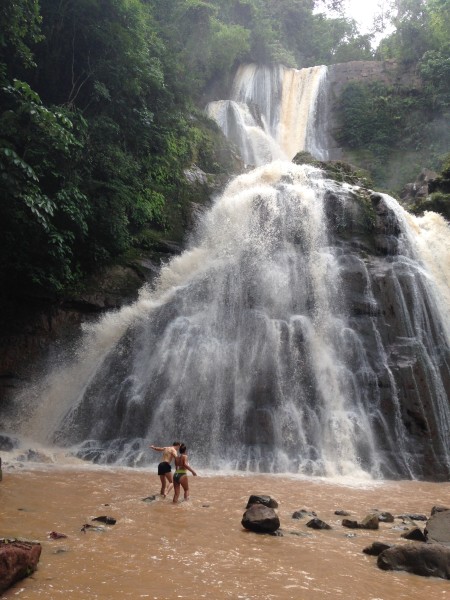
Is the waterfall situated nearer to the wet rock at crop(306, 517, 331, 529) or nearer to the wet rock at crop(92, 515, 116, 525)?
the wet rock at crop(306, 517, 331, 529)

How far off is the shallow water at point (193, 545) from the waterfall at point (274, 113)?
25.9 m

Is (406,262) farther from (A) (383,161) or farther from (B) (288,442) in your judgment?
(A) (383,161)

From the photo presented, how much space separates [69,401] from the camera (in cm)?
1498

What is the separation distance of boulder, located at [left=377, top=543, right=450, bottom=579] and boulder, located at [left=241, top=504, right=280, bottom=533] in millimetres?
1495

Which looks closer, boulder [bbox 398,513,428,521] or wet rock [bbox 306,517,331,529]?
wet rock [bbox 306,517,331,529]

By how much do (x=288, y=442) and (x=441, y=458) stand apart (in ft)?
13.2

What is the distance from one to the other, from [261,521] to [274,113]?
1394 inches

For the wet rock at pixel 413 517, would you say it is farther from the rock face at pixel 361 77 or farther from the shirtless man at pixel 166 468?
the rock face at pixel 361 77

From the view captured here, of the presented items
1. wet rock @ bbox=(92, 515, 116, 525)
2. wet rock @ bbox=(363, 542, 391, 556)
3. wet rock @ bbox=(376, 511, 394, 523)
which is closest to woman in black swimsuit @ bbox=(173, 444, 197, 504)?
wet rock @ bbox=(92, 515, 116, 525)

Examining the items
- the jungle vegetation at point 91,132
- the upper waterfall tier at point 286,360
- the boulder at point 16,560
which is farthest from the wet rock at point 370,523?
the jungle vegetation at point 91,132

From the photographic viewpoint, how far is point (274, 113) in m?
37.5

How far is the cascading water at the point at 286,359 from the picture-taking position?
13016 mm

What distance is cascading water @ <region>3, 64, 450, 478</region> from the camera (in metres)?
13.0

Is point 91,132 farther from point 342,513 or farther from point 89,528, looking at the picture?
point 342,513
